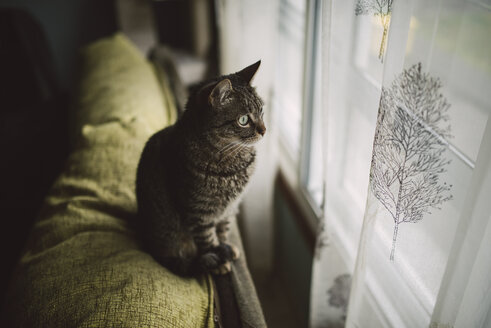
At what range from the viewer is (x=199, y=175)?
0.80 metres

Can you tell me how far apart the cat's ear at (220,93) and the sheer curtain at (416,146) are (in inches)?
8.5

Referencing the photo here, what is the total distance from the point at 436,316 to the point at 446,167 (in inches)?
9.8

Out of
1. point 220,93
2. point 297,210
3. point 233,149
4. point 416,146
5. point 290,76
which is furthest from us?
point 290,76

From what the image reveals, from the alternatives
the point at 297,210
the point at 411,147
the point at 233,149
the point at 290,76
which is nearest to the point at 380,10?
the point at 411,147

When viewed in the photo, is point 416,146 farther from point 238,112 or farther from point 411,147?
point 238,112

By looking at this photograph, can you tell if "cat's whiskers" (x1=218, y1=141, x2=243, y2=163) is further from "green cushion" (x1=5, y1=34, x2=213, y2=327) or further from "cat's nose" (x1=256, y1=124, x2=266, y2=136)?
"green cushion" (x1=5, y1=34, x2=213, y2=327)

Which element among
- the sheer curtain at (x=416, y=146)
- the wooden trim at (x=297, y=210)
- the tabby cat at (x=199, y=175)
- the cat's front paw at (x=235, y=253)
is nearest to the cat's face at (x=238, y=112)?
the tabby cat at (x=199, y=175)

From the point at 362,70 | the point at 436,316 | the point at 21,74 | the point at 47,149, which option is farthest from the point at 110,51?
the point at 436,316

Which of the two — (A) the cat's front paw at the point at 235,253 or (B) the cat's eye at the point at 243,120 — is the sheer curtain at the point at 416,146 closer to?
(B) the cat's eye at the point at 243,120

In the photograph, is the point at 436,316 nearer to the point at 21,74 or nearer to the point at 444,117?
the point at 444,117

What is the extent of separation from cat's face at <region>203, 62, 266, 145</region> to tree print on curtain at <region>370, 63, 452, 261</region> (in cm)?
30

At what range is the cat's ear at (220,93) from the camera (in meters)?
0.68

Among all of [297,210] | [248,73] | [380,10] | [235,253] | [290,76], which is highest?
[380,10]

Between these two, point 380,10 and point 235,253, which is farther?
point 235,253
